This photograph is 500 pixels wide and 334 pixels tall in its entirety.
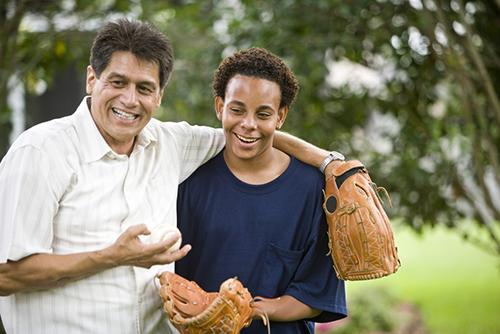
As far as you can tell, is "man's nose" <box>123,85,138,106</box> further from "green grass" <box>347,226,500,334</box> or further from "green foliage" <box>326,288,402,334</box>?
"green foliage" <box>326,288,402,334</box>

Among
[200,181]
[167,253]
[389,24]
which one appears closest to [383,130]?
[389,24]

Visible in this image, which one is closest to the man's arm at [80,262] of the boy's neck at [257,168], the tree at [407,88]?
the boy's neck at [257,168]

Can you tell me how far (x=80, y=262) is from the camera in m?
3.07

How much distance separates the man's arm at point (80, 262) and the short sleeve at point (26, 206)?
4 cm

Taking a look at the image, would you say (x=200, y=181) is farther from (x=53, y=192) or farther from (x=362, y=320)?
(x=362, y=320)

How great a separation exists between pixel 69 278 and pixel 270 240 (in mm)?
782

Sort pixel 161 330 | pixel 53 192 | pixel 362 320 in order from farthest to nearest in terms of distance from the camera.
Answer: pixel 362 320 → pixel 161 330 → pixel 53 192

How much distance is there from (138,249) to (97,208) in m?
0.27

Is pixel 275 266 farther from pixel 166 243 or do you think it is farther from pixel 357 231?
pixel 166 243

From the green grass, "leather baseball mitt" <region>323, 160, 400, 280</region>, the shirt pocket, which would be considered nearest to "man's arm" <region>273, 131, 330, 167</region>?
"leather baseball mitt" <region>323, 160, 400, 280</region>

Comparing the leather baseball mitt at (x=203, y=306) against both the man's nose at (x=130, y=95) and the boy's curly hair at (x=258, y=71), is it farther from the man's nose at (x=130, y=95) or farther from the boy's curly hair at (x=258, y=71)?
the boy's curly hair at (x=258, y=71)

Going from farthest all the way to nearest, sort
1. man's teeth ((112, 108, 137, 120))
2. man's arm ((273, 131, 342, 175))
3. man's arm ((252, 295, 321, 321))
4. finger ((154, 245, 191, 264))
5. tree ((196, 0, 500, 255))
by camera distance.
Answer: tree ((196, 0, 500, 255)) → man's arm ((273, 131, 342, 175)) → man's arm ((252, 295, 321, 321)) → man's teeth ((112, 108, 137, 120)) → finger ((154, 245, 191, 264))

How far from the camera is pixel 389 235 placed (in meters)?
3.48

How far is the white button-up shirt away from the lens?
306 cm
